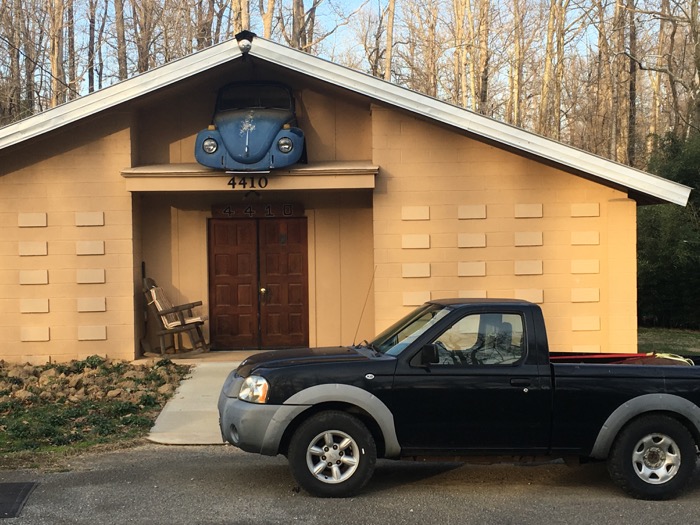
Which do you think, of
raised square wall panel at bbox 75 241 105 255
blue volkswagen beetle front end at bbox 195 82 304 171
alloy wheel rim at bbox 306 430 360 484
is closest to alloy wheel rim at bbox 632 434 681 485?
alloy wheel rim at bbox 306 430 360 484

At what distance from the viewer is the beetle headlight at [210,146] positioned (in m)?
12.3

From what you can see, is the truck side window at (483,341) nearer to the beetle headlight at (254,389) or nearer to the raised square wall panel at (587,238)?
the beetle headlight at (254,389)

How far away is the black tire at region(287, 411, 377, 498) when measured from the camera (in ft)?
20.5

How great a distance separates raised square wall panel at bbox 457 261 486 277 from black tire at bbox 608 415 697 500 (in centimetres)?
641

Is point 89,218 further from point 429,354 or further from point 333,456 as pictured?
point 429,354

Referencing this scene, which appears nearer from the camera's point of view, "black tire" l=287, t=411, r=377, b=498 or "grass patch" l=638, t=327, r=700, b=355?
"black tire" l=287, t=411, r=377, b=498

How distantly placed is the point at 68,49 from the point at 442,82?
61.8ft

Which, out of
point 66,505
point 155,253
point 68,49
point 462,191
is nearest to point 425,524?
point 66,505

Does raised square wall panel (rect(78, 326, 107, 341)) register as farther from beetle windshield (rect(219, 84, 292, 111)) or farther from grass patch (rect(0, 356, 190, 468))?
beetle windshield (rect(219, 84, 292, 111))

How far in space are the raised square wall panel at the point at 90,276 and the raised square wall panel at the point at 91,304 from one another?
0.91 feet

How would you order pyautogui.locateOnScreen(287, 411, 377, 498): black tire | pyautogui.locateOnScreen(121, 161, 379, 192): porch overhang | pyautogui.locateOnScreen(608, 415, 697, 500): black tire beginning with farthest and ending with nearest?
pyautogui.locateOnScreen(121, 161, 379, 192): porch overhang → pyautogui.locateOnScreen(608, 415, 697, 500): black tire → pyautogui.locateOnScreen(287, 411, 377, 498): black tire

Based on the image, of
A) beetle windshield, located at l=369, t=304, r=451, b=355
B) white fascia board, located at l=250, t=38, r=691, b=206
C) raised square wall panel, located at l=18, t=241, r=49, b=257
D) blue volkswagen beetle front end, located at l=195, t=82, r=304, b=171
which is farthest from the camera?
A: raised square wall panel, located at l=18, t=241, r=49, b=257

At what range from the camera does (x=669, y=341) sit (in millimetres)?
17516

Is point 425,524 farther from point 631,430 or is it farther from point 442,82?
point 442,82
